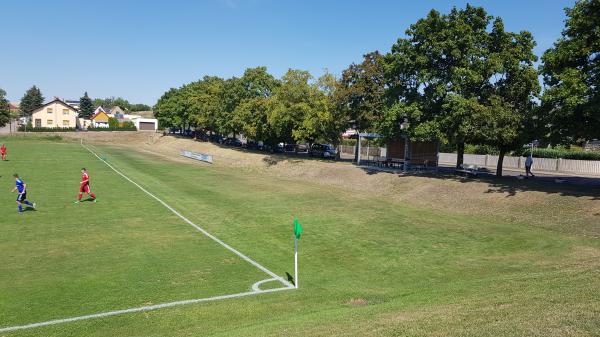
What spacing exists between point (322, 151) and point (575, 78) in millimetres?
36539

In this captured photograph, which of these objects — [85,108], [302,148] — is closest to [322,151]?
[302,148]

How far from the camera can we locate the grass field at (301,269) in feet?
29.3

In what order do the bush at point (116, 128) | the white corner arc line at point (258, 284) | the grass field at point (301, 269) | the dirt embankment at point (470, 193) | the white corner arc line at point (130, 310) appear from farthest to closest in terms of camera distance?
the bush at point (116, 128)
the dirt embankment at point (470, 193)
the white corner arc line at point (258, 284)
the white corner arc line at point (130, 310)
the grass field at point (301, 269)

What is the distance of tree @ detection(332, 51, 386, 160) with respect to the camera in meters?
44.6

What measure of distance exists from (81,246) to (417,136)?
24.0m

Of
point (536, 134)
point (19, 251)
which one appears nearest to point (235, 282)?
point (19, 251)

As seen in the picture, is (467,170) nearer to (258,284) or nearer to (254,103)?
(258,284)

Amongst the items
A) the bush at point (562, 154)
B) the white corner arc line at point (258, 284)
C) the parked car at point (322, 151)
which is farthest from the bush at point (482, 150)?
the white corner arc line at point (258, 284)

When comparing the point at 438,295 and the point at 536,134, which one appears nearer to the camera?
the point at 438,295

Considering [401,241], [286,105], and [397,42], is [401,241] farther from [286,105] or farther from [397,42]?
[286,105]

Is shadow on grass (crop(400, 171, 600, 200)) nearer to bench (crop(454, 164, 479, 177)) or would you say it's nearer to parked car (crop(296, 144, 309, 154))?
bench (crop(454, 164, 479, 177))

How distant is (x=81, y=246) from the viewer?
16.9m

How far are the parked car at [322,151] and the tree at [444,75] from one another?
847 inches

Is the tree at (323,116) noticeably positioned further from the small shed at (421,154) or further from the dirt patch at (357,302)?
the dirt patch at (357,302)
